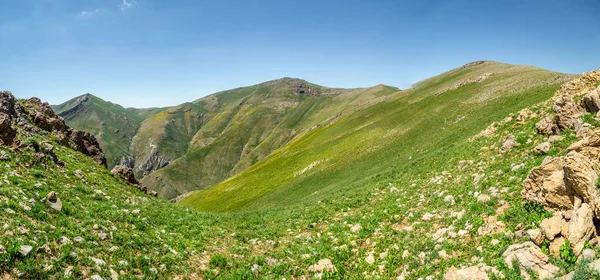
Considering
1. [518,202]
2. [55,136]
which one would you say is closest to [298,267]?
[518,202]

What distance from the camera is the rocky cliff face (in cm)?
1938

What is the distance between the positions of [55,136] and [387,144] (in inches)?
1895

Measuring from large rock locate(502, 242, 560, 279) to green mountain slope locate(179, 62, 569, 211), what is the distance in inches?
933

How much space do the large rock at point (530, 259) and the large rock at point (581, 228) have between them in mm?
866

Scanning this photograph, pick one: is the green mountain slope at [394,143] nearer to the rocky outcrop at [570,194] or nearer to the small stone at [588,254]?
the rocky outcrop at [570,194]

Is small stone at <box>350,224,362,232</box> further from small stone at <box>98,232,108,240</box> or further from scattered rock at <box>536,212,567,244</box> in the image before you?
small stone at <box>98,232,108,240</box>

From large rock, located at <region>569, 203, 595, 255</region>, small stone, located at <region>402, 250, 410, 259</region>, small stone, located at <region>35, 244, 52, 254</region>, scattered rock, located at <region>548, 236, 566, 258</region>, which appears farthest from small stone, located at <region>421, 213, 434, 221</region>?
small stone, located at <region>35, 244, 52, 254</region>

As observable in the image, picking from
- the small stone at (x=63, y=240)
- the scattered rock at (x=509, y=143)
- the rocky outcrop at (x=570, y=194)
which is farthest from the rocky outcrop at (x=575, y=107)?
the small stone at (x=63, y=240)

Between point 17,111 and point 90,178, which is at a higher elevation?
point 17,111

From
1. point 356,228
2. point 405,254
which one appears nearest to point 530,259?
point 405,254

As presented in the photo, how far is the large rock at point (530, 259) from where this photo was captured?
8.81 m

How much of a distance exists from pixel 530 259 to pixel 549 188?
3.40 m

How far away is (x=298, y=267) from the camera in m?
14.6

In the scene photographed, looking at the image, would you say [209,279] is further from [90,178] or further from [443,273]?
[90,178]
